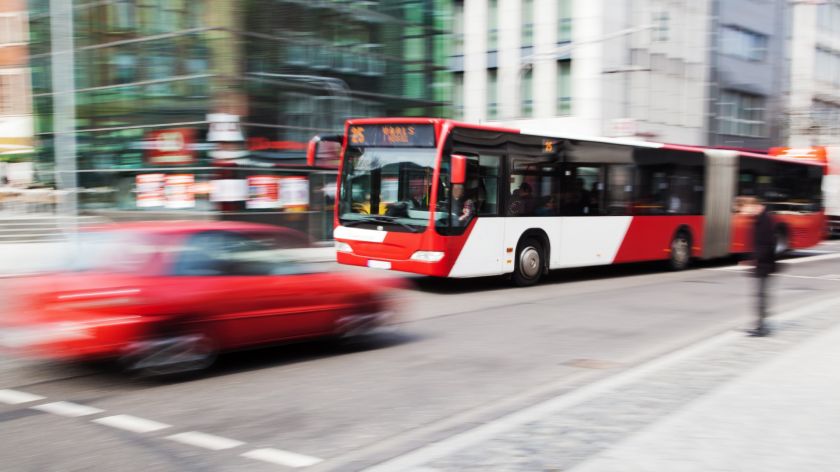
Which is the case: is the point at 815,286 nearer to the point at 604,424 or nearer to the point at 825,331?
the point at 825,331

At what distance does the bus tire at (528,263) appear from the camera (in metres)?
14.4

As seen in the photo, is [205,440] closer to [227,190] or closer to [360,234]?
[360,234]

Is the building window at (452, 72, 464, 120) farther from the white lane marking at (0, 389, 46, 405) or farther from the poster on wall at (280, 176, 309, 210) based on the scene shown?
the white lane marking at (0, 389, 46, 405)

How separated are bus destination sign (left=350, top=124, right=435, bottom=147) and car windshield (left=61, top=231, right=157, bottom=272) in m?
6.64

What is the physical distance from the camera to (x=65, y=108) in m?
18.2

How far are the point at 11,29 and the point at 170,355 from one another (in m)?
40.5

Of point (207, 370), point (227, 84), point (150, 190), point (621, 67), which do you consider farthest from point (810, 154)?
point (207, 370)

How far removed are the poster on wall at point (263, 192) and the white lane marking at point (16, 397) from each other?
15.7 meters

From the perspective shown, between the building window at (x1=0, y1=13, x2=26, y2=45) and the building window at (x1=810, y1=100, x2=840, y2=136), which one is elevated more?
the building window at (x1=0, y1=13, x2=26, y2=45)

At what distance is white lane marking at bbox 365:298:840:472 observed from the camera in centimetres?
475

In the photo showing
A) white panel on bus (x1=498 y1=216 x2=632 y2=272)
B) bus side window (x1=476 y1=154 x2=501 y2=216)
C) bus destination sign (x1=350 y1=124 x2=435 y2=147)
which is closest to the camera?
bus destination sign (x1=350 y1=124 x2=435 y2=147)

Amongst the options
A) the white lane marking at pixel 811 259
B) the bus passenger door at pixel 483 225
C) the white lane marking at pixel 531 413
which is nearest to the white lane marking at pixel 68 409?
the white lane marking at pixel 531 413

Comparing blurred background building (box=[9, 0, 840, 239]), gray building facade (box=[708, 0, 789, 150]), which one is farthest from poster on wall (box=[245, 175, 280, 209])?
gray building facade (box=[708, 0, 789, 150])

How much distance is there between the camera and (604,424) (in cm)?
543
